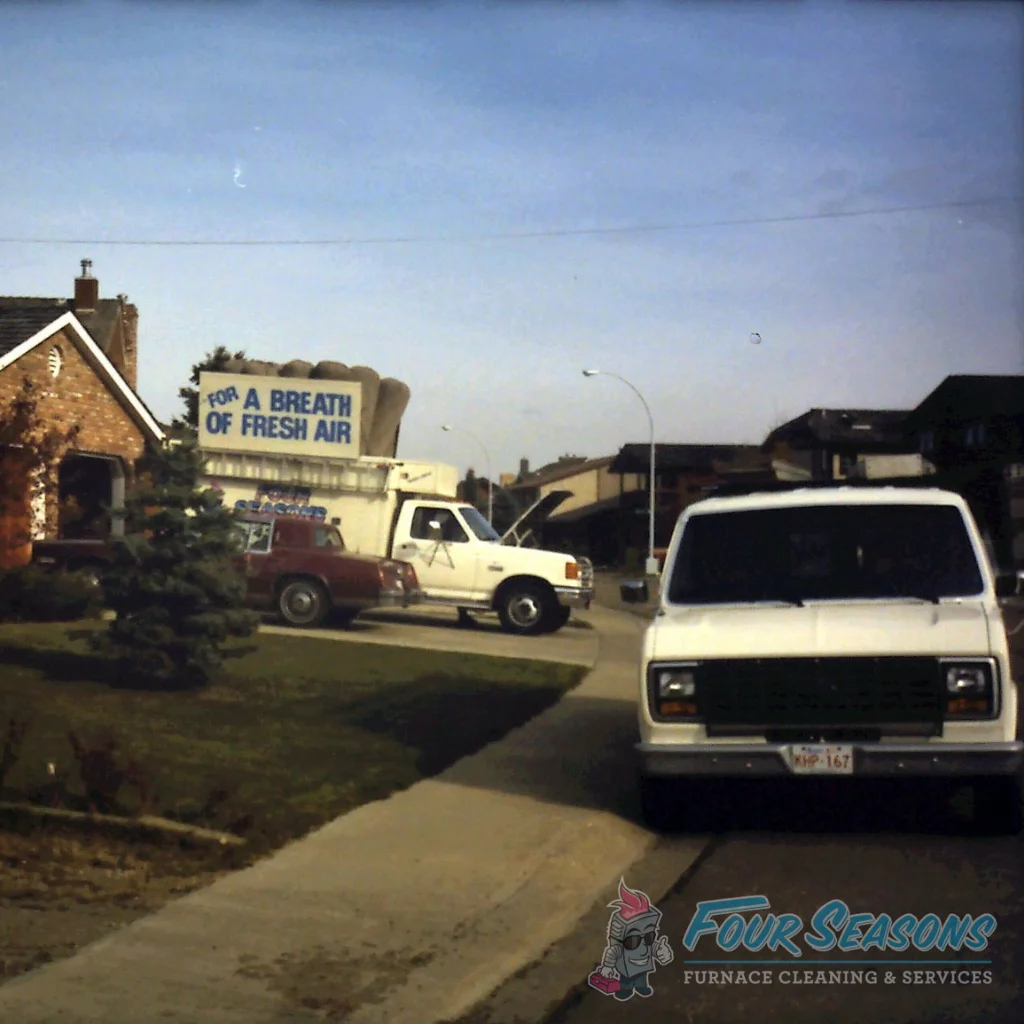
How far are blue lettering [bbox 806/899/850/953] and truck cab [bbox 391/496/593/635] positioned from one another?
56.2 feet

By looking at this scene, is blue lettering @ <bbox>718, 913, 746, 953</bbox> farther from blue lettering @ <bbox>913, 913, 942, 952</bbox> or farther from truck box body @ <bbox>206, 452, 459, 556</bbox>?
truck box body @ <bbox>206, 452, 459, 556</bbox>

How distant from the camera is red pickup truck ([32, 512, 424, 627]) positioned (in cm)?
2188

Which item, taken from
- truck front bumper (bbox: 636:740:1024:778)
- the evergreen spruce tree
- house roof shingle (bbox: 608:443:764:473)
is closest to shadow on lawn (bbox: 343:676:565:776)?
the evergreen spruce tree

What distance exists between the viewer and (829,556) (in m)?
8.90

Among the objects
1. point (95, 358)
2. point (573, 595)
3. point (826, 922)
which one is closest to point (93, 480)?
point (95, 358)

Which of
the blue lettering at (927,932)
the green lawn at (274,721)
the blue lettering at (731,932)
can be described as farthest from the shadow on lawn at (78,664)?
the blue lettering at (927,932)

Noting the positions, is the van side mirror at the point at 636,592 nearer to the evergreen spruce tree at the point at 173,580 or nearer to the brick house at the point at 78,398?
the evergreen spruce tree at the point at 173,580

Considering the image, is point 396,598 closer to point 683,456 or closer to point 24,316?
point 24,316

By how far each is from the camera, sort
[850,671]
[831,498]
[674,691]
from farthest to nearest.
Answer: [831,498] < [674,691] < [850,671]

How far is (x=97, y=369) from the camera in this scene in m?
26.3

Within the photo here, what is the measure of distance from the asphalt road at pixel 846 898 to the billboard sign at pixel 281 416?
1603 centimetres

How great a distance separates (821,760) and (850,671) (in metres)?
0.50

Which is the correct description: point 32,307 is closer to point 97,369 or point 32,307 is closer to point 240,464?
point 97,369

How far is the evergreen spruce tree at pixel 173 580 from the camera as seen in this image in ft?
43.7
